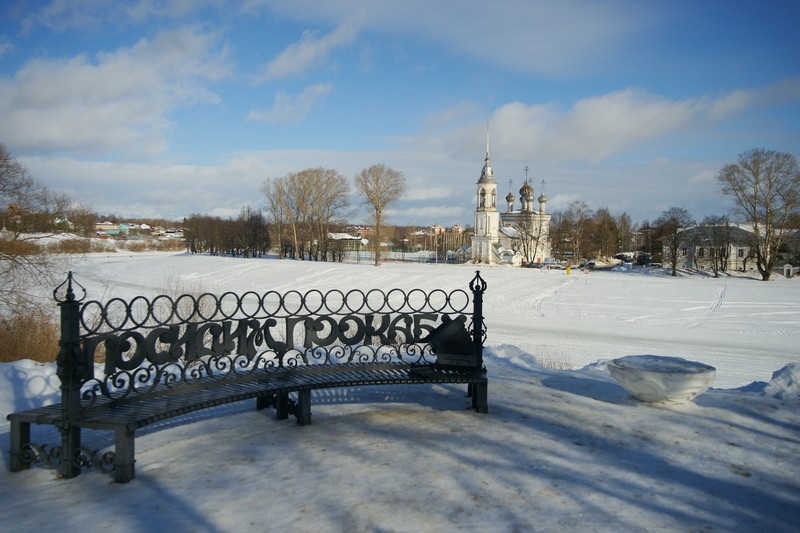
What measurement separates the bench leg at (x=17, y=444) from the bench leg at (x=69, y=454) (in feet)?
1.34

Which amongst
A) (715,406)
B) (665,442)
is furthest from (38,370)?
(715,406)

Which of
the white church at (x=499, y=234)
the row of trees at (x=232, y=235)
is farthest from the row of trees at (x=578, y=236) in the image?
the row of trees at (x=232, y=235)

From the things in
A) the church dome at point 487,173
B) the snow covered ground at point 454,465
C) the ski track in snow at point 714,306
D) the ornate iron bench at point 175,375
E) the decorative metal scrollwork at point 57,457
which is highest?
the church dome at point 487,173

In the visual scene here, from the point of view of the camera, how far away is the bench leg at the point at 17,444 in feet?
15.5

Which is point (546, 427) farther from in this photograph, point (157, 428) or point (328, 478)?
→ point (157, 428)

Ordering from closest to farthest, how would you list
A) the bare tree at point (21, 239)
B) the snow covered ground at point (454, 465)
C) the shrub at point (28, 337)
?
the snow covered ground at point (454, 465) → the shrub at point (28, 337) → the bare tree at point (21, 239)

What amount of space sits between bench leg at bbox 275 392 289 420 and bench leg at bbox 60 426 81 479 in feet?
6.77

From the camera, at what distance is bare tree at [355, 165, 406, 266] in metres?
57.2

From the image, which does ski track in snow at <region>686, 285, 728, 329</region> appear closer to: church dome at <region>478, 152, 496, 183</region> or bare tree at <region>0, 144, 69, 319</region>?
bare tree at <region>0, 144, 69, 319</region>

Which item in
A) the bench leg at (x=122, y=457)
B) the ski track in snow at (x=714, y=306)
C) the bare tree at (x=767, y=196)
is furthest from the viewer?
the bare tree at (x=767, y=196)

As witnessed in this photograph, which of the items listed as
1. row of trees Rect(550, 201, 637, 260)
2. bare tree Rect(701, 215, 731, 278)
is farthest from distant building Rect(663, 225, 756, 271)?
row of trees Rect(550, 201, 637, 260)

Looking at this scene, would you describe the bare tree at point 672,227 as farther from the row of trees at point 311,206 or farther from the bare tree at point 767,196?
the row of trees at point 311,206

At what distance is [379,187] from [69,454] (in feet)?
176

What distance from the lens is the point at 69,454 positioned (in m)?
4.62
